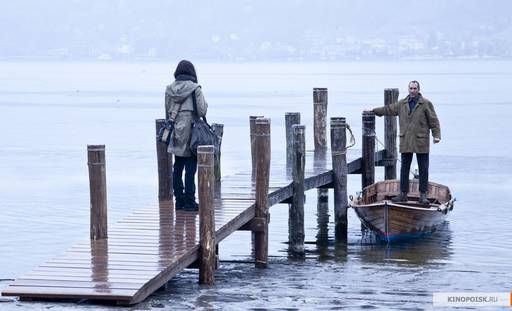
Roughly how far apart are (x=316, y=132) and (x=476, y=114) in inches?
1738

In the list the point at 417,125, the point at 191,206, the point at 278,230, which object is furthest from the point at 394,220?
the point at 191,206

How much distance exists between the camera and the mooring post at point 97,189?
15398mm

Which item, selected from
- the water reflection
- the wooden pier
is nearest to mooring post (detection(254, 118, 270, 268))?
the wooden pier

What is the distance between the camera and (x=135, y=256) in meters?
14.8

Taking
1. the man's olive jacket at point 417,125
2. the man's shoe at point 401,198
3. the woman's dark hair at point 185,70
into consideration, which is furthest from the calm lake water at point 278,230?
the woman's dark hair at point 185,70

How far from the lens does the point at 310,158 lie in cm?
2294

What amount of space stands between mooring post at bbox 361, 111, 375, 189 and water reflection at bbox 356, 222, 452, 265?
1301 mm

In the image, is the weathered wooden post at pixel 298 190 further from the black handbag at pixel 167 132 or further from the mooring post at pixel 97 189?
the mooring post at pixel 97 189

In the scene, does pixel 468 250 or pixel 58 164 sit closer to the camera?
pixel 468 250

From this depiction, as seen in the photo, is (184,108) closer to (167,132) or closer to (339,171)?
(167,132)

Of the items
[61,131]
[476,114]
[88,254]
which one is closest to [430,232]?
[88,254]

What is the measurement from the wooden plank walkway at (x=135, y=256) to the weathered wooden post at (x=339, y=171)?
1.65 meters

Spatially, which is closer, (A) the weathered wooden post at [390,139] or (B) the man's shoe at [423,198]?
(B) the man's shoe at [423,198]

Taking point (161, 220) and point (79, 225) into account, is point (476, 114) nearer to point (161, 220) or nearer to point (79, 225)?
point (79, 225)
